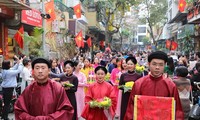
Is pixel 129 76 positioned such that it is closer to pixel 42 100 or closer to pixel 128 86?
pixel 128 86

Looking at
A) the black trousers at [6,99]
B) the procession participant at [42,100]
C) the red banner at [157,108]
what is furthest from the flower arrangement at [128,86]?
the black trousers at [6,99]

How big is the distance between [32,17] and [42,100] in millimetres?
13109

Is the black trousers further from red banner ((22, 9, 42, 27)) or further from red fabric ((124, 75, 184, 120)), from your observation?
red banner ((22, 9, 42, 27))

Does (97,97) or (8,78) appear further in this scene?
(8,78)

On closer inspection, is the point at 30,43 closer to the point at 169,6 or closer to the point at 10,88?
the point at 10,88

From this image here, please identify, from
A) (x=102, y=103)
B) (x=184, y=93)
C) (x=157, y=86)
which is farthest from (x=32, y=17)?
(x=157, y=86)

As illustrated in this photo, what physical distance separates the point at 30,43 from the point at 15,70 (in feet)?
28.4

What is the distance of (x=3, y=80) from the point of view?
30.1 ft

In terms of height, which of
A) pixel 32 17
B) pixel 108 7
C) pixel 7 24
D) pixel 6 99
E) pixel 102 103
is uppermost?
pixel 108 7

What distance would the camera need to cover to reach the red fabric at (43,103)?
4500 mm

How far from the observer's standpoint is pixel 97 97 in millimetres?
7242

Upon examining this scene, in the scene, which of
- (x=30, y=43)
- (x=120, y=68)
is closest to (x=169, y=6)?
(x=30, y=43)

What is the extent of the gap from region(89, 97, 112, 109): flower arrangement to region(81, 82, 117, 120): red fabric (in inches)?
10.0

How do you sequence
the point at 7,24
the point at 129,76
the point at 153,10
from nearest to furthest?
the point at 129,76 → the point at 7,24 → the point at 153,10
